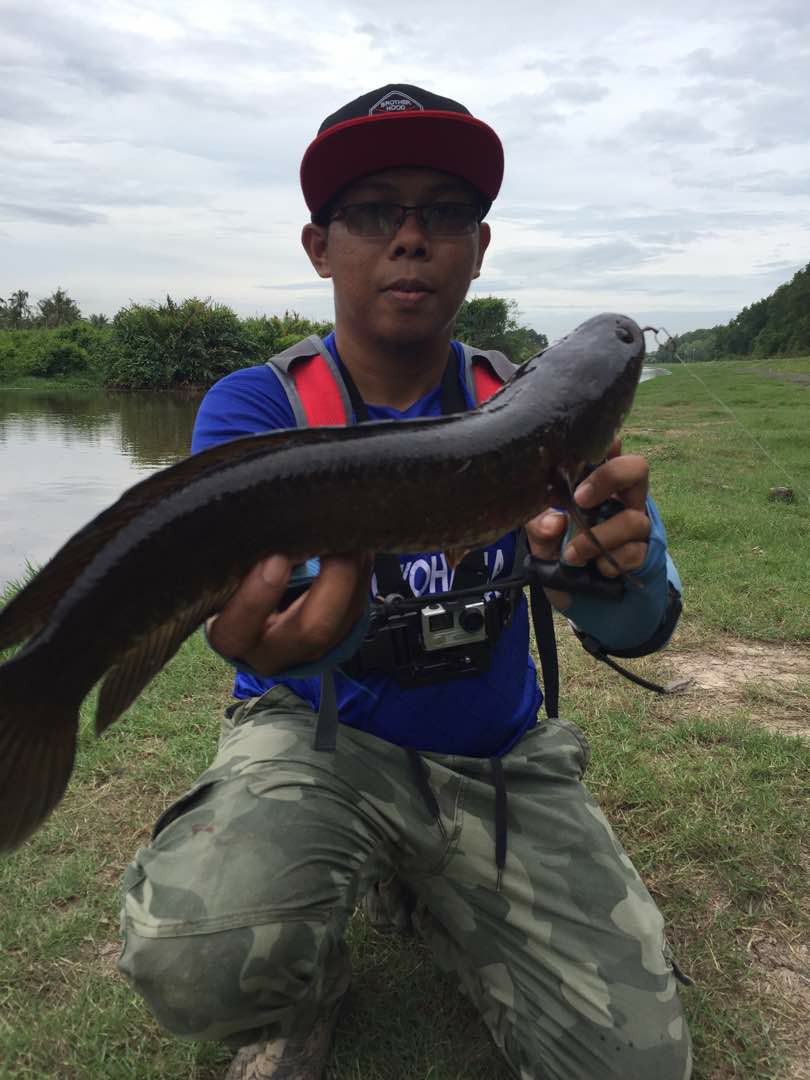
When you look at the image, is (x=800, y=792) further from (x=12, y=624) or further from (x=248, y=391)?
(x=12, y=624)

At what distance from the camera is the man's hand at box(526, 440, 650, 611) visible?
195 cm

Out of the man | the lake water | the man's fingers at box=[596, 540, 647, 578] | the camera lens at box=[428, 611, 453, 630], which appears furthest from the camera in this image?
the lake water

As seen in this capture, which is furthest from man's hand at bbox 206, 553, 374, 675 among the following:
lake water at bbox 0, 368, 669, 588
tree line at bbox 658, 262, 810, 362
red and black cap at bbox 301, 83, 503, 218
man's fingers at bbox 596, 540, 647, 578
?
tree line at bbox 658, 262, 810, 362

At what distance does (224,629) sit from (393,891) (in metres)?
1.33

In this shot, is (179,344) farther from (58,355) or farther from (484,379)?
(484,379)

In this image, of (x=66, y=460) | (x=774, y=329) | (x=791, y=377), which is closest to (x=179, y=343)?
(x=66, y=460)

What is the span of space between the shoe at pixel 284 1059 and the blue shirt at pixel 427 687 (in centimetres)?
88

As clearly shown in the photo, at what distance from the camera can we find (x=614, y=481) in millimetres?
1946

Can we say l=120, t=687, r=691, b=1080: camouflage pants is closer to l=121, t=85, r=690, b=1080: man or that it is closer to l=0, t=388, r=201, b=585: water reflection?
l=121, t=85, r=690, b=1080: man

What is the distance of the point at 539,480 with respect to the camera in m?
1.92

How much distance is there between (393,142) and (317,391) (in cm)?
86

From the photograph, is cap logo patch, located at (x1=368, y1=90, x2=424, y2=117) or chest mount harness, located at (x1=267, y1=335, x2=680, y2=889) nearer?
chest mount harness, located at (x1=267, y1=335, x2=680, y2=889)

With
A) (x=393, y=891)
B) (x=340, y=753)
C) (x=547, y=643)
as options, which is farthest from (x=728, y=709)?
(x=340, y=753)

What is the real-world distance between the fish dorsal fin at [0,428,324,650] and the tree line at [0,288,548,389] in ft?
114
